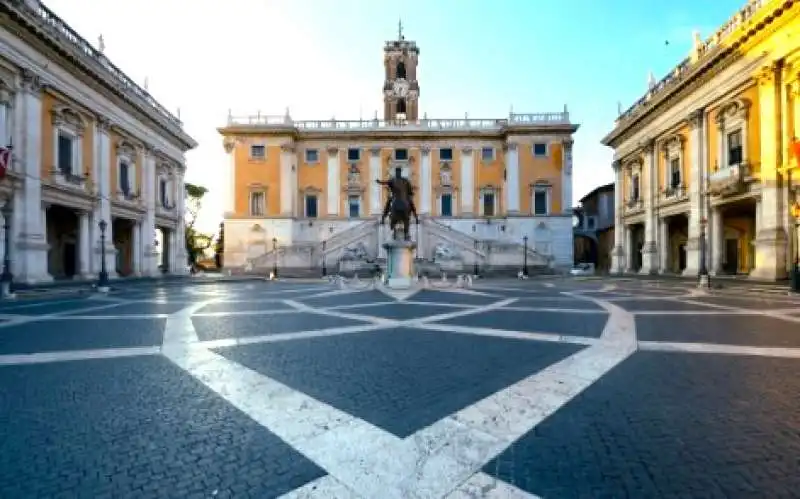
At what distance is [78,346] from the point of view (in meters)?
6.07

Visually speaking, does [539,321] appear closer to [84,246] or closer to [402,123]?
[84,246]

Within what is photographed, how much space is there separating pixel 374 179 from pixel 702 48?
28159 mm

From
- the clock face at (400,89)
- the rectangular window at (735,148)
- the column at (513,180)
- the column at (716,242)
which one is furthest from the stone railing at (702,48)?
the clock face at (400,89)

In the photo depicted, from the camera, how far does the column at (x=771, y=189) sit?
1738cm

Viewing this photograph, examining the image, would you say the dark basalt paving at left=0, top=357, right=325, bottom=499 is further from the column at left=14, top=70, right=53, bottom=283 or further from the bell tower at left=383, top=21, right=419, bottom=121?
the bell tower at left=383, top=21, right=419, bottom=121

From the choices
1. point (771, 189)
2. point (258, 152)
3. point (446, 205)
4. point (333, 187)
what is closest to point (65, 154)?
point (258, 152)

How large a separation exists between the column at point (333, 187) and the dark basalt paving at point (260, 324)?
107 ft

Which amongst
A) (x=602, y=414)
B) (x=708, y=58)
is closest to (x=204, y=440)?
(x=602, y=414)

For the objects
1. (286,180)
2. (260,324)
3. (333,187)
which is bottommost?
(260,324)

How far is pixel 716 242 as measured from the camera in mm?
22328

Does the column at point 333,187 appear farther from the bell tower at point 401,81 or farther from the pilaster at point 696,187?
the pilaster at point 696,187

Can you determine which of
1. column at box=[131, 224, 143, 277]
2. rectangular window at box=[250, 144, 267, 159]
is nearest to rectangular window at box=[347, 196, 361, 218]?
rectangular window at box=[250, 144, 267, 159]

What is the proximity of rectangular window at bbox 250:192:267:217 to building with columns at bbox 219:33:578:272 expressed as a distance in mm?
107

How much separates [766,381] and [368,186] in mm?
38645
